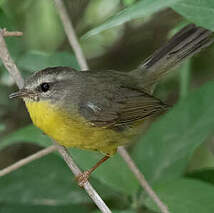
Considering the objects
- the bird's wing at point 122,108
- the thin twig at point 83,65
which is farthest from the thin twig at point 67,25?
the bird's wing at point 122,108

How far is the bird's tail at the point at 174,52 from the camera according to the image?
3.77 meters

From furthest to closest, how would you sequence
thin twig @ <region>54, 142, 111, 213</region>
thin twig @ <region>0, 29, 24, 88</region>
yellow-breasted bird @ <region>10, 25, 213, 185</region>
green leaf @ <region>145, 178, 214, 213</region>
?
yellow-breasted bird @ <region>10, 25, 213, 185</region>
thin twig @ <region>0, 29, 24, 88</region>
green leaf @ <region>145, 178, 214, 213</region>
thin twig @ <region>54, 142, 111, 213</region>

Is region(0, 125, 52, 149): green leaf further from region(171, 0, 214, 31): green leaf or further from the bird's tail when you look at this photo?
region(171, 0, 214, 31): green leaf

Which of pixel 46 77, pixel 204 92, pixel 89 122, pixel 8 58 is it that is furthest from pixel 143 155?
pixel 8 58

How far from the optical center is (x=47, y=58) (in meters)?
3.79

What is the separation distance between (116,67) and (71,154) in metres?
2.04

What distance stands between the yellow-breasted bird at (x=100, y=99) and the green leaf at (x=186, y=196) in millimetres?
550

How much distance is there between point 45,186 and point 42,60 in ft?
3.49

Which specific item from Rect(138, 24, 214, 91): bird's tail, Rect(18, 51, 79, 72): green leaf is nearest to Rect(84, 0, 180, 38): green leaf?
Rect(18, 51, 79, 72): green leaf

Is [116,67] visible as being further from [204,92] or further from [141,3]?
[141,3]

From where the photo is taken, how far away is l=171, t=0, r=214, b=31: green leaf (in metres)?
1.83

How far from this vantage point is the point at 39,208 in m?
3.73

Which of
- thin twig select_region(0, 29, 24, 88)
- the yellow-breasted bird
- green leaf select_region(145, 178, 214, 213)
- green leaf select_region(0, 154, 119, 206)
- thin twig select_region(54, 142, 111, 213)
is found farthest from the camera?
green leaf select_region(0, 154, 119, 206)

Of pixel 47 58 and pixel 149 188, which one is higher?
pixel 47 58
